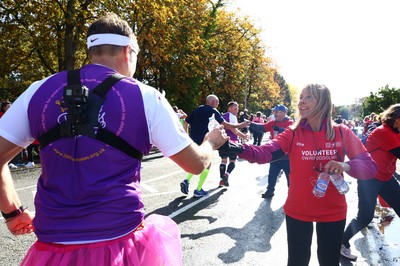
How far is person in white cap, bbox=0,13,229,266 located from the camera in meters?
1.46

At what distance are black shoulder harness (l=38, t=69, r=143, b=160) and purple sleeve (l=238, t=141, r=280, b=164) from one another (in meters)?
Answer: 1.49

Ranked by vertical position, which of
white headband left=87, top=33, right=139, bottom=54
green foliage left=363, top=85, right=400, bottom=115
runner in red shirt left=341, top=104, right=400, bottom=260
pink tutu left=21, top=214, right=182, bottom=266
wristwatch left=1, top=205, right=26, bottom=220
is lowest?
green foliage left=363, top=85, right=400, bottom=115

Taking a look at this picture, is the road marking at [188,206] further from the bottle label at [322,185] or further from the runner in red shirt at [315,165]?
the bottle label at [322,185]

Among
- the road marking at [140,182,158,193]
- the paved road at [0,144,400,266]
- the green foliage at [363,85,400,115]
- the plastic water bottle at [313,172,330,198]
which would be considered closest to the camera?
the plastic water bottle at [313,172,330,198]

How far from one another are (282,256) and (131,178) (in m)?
3.35

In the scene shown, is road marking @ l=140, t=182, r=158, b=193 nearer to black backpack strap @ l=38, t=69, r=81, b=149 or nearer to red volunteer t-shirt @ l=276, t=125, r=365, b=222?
red volunteer t-shirt @ l=276, t=125, r=365, b=222

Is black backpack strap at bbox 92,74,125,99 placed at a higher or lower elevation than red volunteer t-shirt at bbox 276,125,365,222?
higher

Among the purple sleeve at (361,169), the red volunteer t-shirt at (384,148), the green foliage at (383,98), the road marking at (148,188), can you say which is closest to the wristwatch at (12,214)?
the purple sleeve at (361,169)

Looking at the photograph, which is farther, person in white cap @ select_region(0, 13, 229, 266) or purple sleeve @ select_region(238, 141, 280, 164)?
purple sleeve @ select_region(238, 141, 280, 164)

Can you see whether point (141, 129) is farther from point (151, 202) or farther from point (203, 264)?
point (151, 202)

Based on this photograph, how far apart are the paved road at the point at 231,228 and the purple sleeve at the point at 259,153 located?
1.74m

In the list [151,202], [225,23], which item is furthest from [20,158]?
[225,23]

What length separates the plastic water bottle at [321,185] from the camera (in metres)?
2.75

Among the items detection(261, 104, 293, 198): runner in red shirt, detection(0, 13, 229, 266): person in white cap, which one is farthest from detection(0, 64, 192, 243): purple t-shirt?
detection(261, 104, 293, 198): runner in red shirt
